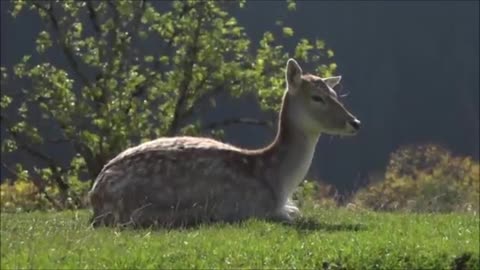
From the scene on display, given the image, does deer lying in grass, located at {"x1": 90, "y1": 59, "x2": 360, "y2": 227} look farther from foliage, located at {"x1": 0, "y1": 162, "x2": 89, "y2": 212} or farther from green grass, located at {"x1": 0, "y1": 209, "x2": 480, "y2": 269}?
foliage, located at {"x1": 0, "y1": 162, "x2": 89, "y2": 212}

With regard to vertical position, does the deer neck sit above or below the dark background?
above

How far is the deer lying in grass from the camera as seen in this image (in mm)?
11219

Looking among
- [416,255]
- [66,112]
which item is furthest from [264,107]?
[416,255]

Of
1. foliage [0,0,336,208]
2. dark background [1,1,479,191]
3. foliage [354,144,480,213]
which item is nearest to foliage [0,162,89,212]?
foliage [0,0,336,208]

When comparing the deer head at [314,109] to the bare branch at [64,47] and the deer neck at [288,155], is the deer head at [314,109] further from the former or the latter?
the bare branch at [64,47]

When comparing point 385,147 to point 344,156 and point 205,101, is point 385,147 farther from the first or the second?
point 205,101

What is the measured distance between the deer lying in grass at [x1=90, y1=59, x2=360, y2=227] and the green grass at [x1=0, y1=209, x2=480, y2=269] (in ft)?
1.76

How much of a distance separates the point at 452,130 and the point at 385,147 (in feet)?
8.40

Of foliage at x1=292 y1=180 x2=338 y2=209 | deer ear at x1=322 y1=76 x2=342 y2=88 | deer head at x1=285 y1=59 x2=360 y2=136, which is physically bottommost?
foliage at x1=292 y1=180 x2=338 y2=209

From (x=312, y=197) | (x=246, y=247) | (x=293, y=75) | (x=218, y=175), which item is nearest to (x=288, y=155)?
(x=293, y=75)

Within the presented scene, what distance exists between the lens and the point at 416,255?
898 centimetres

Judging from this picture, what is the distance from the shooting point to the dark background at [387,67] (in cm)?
4025

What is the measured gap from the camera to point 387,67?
44188 mm

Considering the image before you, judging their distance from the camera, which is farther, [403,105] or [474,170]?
[403,105]
